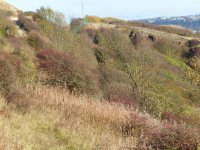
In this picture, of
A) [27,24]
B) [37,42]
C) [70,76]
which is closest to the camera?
[70,76]

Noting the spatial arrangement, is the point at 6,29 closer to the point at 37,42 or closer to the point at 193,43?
the point at 37,42

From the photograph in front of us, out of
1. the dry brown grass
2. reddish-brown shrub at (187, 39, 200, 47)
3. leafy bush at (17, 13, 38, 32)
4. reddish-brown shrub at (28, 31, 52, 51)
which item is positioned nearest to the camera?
the dry brown grass

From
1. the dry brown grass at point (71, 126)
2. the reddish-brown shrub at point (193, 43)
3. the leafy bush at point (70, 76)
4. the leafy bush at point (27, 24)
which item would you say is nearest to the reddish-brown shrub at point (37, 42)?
the leafy bush at point (27, 24)

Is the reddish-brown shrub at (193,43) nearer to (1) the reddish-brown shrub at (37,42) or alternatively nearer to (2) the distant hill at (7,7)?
(2) the distant hill at (7,7)

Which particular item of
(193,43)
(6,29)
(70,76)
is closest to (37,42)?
(6,29)

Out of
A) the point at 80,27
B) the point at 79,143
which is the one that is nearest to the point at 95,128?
the point at 79,143

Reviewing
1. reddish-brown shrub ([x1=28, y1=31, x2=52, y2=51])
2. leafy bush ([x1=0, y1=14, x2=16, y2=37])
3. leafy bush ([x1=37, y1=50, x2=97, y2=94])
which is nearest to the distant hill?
leafy bush ([x1=0, y1=14, x2=16, y2=37])

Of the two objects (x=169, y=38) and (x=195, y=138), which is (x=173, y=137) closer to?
(x=195, y=138)

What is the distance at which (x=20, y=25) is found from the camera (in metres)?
53.2

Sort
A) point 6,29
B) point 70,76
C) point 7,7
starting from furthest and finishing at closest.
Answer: point 7,7
point 6,29
point 70,76

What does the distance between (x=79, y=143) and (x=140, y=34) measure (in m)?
68.2

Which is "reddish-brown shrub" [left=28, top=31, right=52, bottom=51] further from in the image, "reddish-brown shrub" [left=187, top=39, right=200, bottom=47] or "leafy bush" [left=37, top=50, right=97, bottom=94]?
"reddish-brown shrub" [left=187, top=39, right=200, bottom=47]

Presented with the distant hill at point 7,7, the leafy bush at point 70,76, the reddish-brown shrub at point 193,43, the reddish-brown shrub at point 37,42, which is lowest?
the reddish-brown shrub at point 193,43

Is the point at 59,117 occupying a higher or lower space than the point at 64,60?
higher
